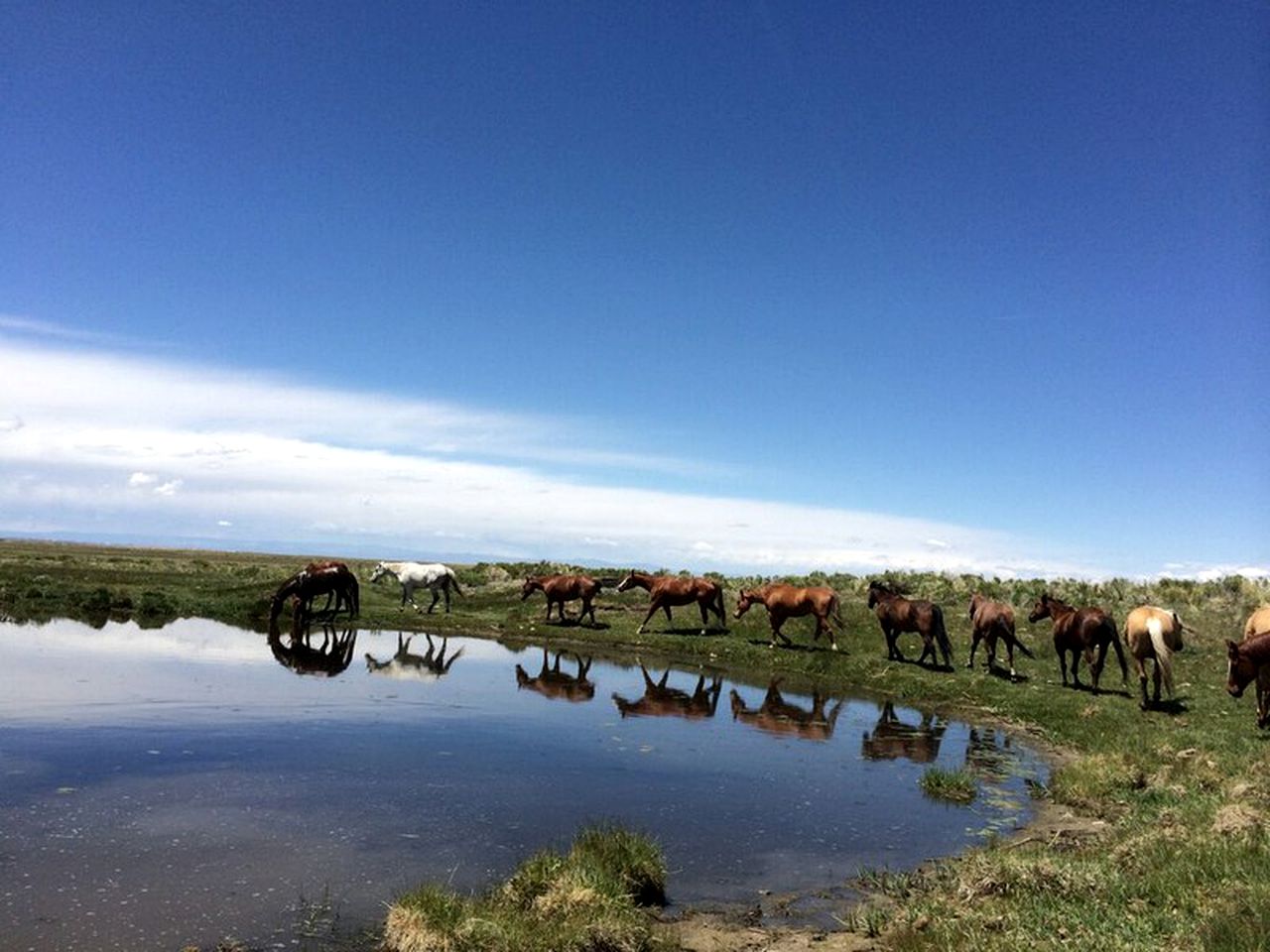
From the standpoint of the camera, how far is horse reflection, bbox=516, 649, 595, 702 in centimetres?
2428

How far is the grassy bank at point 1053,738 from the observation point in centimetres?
817

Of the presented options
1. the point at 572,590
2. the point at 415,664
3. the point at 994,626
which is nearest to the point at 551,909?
the point at 415,664

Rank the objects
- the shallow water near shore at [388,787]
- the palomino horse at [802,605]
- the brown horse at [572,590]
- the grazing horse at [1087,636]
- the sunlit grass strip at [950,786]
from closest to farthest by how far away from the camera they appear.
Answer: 1. the shallow water near shore at [388,787]
2. the sunlit grass strip at [950,786]
3. the grazing horse at [1087,636]
4. the palomino horse at [802,605]
5. the brown horse at [572,590]

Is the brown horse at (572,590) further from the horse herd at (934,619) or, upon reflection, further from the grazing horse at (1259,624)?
the grazing horse at (1259,624)

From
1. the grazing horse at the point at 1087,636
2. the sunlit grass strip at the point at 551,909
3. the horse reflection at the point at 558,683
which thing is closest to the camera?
the sunlit grass strip at the point at 551,909

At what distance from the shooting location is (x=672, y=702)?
78.5 feet

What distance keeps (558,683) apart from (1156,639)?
17.3 metres

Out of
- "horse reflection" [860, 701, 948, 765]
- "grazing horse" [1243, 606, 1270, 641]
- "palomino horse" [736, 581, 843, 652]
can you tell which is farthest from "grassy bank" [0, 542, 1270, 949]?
"horse reflection" [860, 701, 948, 765]

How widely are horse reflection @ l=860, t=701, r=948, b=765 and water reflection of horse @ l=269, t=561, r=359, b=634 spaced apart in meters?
25.3

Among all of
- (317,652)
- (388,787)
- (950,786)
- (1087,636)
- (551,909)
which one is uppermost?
(1087,636)

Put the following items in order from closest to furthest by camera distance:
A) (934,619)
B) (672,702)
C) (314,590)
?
(672,702) < (934,619) < (314,590)

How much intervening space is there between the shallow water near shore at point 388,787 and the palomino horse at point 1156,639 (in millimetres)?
4982

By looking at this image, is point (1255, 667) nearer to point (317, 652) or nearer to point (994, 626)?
point (994, 626)

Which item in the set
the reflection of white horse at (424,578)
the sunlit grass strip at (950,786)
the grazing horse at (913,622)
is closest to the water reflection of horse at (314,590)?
the reflection of white horse at (424,578)
